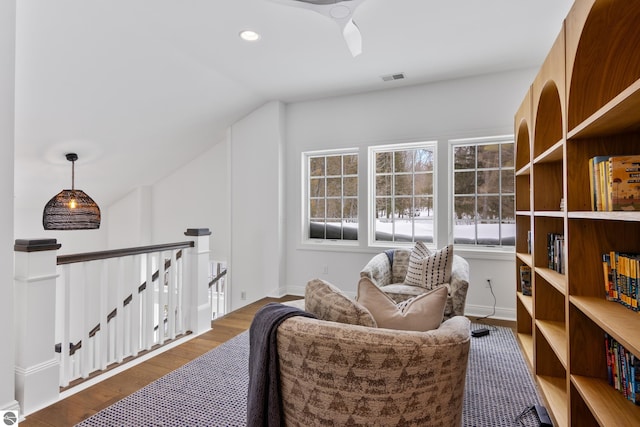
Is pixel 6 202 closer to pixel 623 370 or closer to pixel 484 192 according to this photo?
pixel 623 370

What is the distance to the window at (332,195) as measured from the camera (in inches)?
183

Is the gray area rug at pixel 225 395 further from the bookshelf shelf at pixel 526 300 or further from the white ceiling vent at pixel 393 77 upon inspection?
the white ceiling vent at pixel 393 77

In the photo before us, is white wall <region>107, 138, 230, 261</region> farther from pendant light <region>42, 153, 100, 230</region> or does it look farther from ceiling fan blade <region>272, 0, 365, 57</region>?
ceiling fan blade <region>272, 0, 365, 57</region>

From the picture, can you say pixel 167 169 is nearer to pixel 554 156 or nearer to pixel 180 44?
pixel 180 44

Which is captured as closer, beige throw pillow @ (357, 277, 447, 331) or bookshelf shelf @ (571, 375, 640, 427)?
bookshelf shelf @ (571, 375, 640, 427)

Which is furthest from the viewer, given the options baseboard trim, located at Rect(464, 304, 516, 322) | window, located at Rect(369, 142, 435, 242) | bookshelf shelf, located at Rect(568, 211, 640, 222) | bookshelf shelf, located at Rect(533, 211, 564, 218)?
window, located at Rect(369, 142, 435, 242)

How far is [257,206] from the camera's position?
4797 mm

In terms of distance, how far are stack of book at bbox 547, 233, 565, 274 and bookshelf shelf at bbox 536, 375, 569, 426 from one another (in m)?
0.69

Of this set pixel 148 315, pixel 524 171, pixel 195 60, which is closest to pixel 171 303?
pixel 148 315

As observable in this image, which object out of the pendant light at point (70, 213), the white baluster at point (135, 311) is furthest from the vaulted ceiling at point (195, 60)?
the white baluster at point (135, 311)

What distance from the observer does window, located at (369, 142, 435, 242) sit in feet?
13.9

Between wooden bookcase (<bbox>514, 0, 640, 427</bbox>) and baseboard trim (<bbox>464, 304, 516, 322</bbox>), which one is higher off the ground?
wooden bookcase (<bbox>514, 0, 640, 427</bbox>)

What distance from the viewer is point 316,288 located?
4.90 feet

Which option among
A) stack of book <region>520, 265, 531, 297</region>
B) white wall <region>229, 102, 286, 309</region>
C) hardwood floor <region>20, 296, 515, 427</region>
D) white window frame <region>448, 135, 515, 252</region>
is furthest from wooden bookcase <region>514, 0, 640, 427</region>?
white wall <region>229, 102, 286, 309</region>
